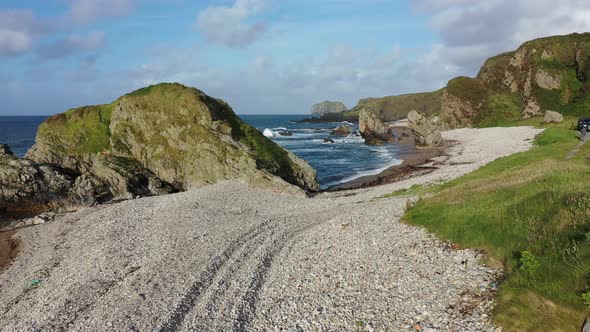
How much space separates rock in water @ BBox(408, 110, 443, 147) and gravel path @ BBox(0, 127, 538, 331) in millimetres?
70429

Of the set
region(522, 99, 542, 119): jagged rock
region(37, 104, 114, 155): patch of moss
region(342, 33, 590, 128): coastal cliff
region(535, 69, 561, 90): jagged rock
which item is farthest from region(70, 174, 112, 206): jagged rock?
region(535, 69, 561, 90): jagged rock

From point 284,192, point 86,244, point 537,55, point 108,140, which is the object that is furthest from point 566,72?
point 86,244

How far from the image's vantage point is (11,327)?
17.5 metres

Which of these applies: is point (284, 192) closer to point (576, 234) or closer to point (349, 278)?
point (349, 278)

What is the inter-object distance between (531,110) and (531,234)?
421 ft

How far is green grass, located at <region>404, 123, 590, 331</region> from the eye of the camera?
38.0 feet

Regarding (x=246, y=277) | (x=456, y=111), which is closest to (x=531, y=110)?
(x=456, y=111)

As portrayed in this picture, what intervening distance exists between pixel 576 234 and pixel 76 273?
25009 millimetres

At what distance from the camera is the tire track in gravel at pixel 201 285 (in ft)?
52.2

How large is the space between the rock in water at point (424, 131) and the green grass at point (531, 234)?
7177cm

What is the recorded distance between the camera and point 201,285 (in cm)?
1928

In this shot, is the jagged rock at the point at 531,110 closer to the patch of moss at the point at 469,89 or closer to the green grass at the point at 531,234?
the patch of moss at the point at 469,89

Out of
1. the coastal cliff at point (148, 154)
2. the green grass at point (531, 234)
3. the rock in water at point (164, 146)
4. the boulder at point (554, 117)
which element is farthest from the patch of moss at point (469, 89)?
the green grass at point (531, 234)

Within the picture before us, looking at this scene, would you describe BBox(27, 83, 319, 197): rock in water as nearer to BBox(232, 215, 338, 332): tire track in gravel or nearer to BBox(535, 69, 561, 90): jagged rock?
BBox(232, 215, 338, 332): tire track in gravel
